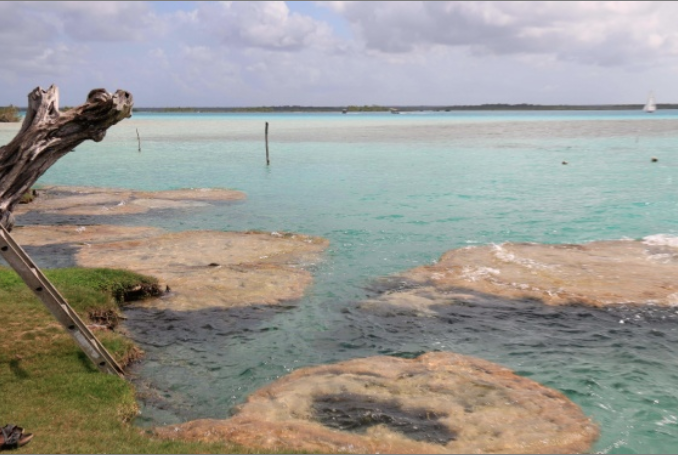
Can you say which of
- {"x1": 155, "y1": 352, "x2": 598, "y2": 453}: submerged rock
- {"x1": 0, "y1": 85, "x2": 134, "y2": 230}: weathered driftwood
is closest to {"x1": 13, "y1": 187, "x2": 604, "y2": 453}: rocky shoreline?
{"x1": 155, "y1": 352, "x2": 598, "y2": 453}: submerged rock

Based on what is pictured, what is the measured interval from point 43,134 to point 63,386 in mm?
4434

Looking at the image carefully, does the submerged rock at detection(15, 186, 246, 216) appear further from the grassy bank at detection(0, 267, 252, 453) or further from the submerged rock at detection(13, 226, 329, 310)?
→ the grassy bank at detection(0, 267, 252, 453)

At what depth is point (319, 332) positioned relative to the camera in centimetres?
1534

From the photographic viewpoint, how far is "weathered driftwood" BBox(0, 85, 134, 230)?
10.7 m

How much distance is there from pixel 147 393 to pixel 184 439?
2515 millimetres

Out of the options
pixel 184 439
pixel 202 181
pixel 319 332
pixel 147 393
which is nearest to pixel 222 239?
pixel 319 332

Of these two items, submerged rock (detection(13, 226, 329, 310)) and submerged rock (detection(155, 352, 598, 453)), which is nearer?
submerged rock (detection(155, 352, 598, 453))

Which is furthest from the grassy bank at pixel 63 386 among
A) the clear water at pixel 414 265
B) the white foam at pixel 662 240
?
the white foam at pixel 662 240

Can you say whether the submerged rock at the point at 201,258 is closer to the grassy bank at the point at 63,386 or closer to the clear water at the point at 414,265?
the clear water at the point at 414,265

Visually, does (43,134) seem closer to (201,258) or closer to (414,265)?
(201,258)

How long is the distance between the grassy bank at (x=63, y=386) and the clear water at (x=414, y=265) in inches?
30.1

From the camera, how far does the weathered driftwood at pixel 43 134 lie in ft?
35.0

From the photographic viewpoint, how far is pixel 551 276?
1959cm

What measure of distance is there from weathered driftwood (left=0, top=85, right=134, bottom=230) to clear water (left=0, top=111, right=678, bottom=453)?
14.5 feet
